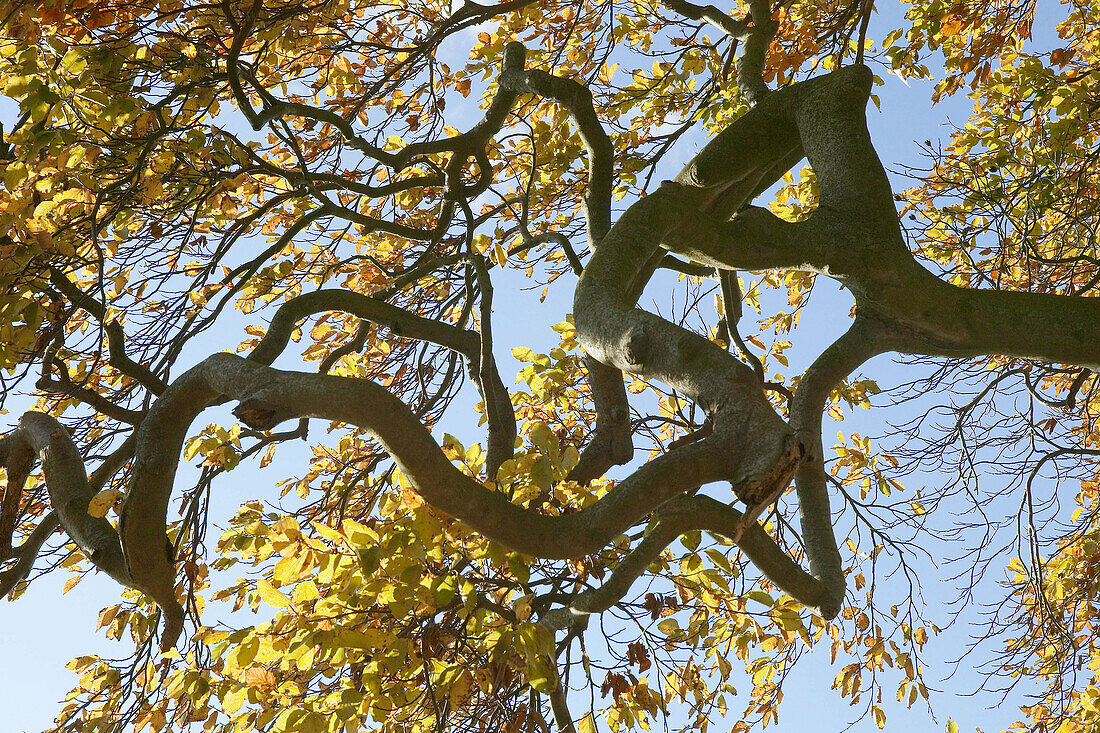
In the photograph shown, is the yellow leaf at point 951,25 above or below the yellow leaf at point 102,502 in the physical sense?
above

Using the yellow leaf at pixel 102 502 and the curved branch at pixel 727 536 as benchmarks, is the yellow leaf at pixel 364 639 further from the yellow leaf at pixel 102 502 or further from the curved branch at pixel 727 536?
the yellow leaf at pixel 102 502

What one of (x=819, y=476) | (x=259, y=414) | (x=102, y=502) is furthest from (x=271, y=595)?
(x=819, y=476)

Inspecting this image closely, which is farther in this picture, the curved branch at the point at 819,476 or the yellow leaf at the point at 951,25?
the yellow leaf at the point at 951,25

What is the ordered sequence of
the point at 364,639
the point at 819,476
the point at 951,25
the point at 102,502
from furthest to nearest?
the point at 951,25 < the point at 102,502 < the point at 819,476 < the point at 364,639

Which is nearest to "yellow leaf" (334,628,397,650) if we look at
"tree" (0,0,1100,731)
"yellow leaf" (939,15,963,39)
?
"tree" (0,0,1100,731)

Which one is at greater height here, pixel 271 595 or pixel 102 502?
pixel 102 502

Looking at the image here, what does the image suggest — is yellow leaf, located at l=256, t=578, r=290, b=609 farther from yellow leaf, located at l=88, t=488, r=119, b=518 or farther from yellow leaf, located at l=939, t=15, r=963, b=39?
yellow leaf, located at l=939, t=15, r=963, b=39

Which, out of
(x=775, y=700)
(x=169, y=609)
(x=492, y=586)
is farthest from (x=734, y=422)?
(x=775, y=700)

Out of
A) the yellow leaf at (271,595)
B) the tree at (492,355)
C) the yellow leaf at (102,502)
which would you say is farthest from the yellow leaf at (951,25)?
the yellow leaf at (102,502)

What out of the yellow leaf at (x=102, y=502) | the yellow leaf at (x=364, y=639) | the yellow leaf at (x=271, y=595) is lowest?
the yellow leaf at (x=364, y=639)

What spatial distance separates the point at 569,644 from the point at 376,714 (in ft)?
3.91

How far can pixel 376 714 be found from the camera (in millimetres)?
3211

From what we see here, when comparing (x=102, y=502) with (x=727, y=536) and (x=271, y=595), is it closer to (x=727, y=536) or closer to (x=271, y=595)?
(x=271, y=595)

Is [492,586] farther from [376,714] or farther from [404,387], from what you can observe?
[404,387]
